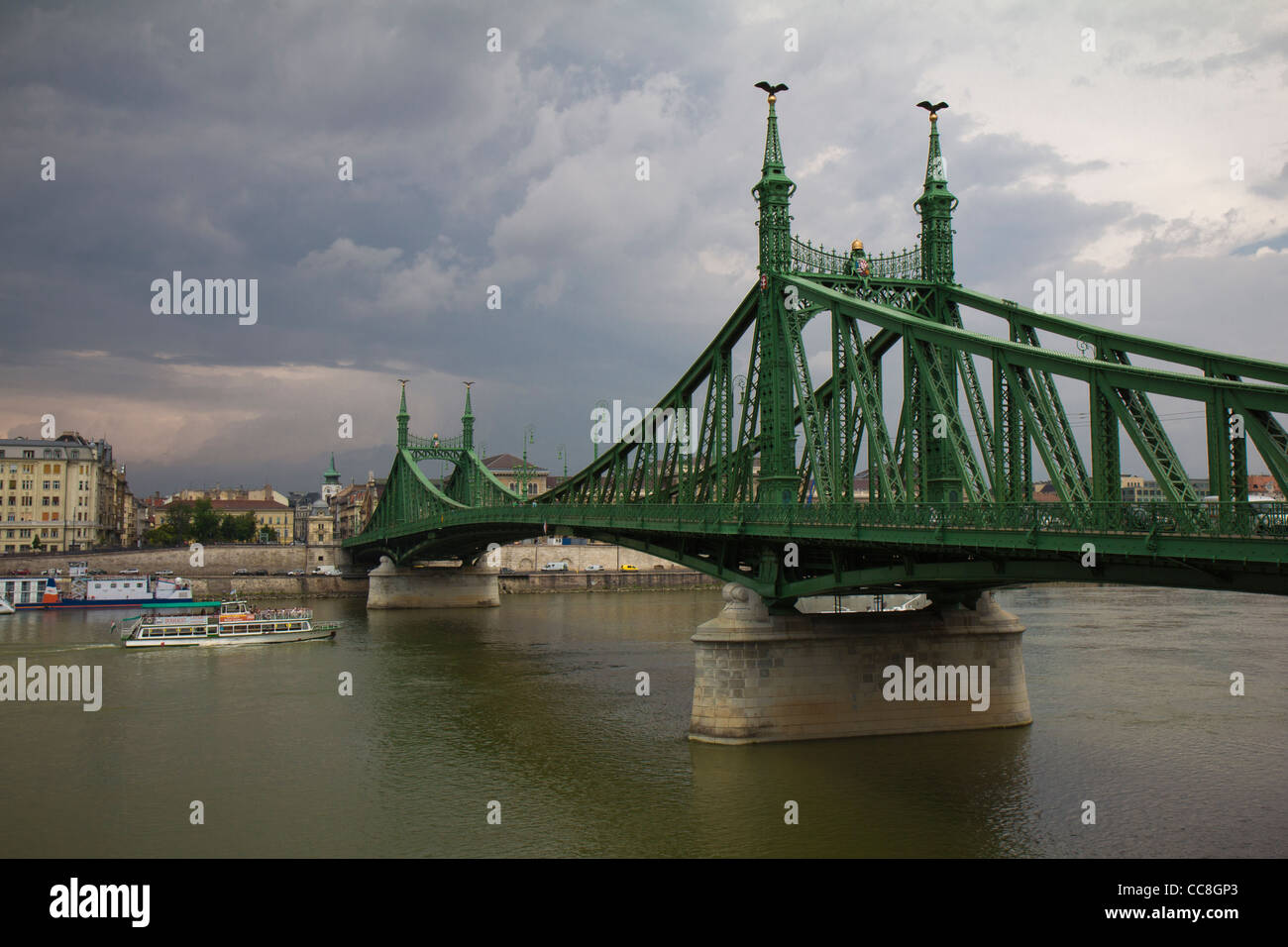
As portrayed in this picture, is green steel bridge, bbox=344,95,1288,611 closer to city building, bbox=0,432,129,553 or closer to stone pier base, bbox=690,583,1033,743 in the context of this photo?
stone pier base, bbox=690,583,1033,743

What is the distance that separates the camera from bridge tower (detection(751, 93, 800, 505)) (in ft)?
106

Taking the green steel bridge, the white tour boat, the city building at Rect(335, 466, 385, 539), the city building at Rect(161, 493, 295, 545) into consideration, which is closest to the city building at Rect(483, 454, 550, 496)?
the city building at Rect(335, 466, 385, 539)

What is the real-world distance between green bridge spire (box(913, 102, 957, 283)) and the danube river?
47.7 ft

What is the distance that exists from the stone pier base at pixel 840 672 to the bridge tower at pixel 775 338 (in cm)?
438

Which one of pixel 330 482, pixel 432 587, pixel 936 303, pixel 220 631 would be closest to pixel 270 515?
pixel 330 482

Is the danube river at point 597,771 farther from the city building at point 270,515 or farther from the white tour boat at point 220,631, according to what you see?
the city building at point 270,515

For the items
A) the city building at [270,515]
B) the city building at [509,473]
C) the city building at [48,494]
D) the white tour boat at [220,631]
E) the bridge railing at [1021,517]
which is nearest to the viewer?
the bridge railing at [1021,517]

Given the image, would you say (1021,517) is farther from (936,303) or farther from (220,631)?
(220,631)

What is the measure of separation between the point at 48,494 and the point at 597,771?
103m

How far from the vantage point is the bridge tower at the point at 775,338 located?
106 feet

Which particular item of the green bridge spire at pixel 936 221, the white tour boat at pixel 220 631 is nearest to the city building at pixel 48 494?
the white tour boat at pixel 220 631

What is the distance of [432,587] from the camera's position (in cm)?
8631
